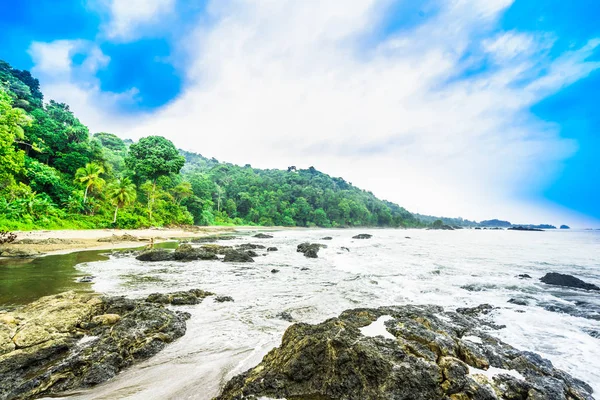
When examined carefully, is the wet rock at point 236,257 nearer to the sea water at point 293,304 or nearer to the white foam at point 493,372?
the sea water at point 293,304

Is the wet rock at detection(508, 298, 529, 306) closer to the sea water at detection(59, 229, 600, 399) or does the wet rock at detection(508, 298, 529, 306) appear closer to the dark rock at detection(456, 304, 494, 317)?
the sea water at detection(59, 229, 600, 399)

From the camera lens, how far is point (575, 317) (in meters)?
7.84

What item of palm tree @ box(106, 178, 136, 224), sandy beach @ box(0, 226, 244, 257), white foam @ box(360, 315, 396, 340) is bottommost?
sandy beach @ box(0, 226, 244, 257)

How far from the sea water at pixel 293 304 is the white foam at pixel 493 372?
1.89 metres

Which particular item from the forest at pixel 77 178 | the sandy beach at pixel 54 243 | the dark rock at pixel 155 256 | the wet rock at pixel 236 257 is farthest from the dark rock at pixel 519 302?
the sandy beach at pixel 54 243

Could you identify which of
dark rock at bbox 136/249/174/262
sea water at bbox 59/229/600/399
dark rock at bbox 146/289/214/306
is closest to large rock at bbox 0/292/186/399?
sea water at bbox 59/229/600/399

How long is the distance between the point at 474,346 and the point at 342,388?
2.80 metres

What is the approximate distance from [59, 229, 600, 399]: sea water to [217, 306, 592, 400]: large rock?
98 centimetres

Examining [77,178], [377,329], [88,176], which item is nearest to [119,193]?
[88,176]

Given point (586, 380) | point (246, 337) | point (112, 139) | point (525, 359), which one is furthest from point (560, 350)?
point (112, 139)

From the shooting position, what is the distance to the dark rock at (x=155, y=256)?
15.9 m

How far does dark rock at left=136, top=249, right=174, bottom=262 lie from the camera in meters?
15.9

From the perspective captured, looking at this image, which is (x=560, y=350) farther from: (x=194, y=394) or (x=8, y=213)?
(x=8, y=213)

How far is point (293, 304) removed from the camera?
830cm
